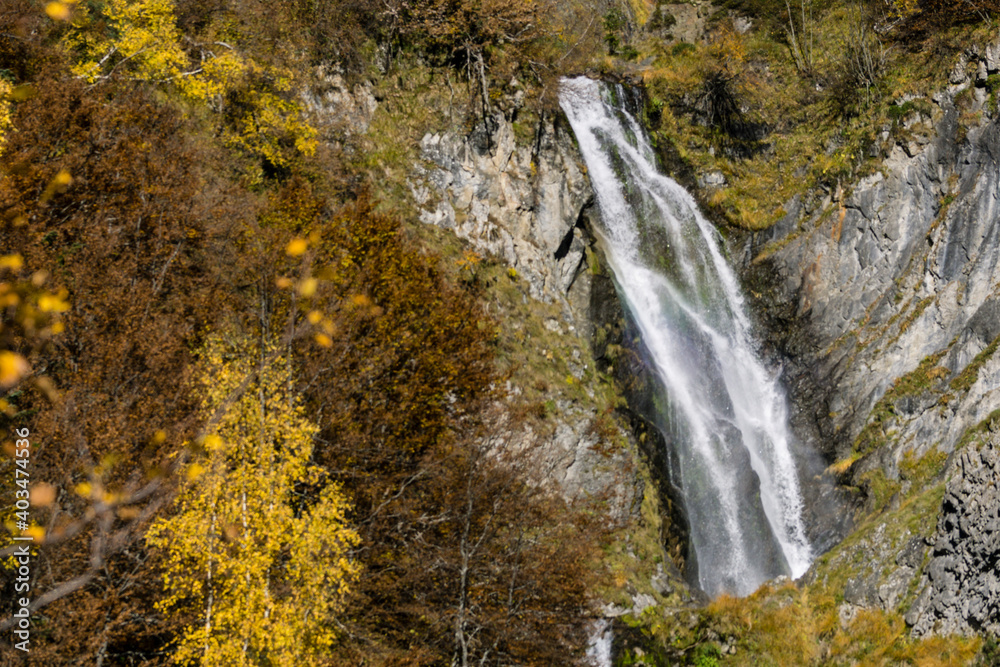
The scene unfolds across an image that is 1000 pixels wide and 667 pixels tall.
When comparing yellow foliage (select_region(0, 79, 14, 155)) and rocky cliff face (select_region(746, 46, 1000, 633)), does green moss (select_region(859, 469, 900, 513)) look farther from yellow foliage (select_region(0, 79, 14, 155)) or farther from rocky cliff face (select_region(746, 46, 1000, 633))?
yellow foliage (select_region(0, 79, 14, 155))

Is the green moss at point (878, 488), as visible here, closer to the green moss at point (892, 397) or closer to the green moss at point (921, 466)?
the green moss at point (921, 466)

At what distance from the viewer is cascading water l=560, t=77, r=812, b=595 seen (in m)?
21.8

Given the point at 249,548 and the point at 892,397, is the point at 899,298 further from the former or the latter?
the point at 249,548

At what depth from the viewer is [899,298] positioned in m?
24.7

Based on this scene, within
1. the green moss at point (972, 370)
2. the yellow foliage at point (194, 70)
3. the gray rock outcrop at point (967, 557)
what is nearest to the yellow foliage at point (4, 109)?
the yellow foliage at point (194, 70)

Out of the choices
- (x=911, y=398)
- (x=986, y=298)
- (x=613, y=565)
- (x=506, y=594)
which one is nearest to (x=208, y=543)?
(x=506, y=594)

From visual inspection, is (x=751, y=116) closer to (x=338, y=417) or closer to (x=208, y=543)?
(x=338, y=417)

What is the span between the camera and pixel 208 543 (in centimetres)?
1120

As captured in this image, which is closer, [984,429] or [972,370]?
[984,429]

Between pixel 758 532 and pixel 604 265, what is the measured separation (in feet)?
36.7

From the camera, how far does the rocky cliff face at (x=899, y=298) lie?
21578 millimetres

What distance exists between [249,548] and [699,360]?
18643 millimetres

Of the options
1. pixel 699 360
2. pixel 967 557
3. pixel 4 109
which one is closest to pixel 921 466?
pixel 699 360

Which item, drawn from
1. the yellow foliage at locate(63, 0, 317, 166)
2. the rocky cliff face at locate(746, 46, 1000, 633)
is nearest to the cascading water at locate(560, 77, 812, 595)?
the rocky cliff face at locate(746, 46, 1000, 633)
